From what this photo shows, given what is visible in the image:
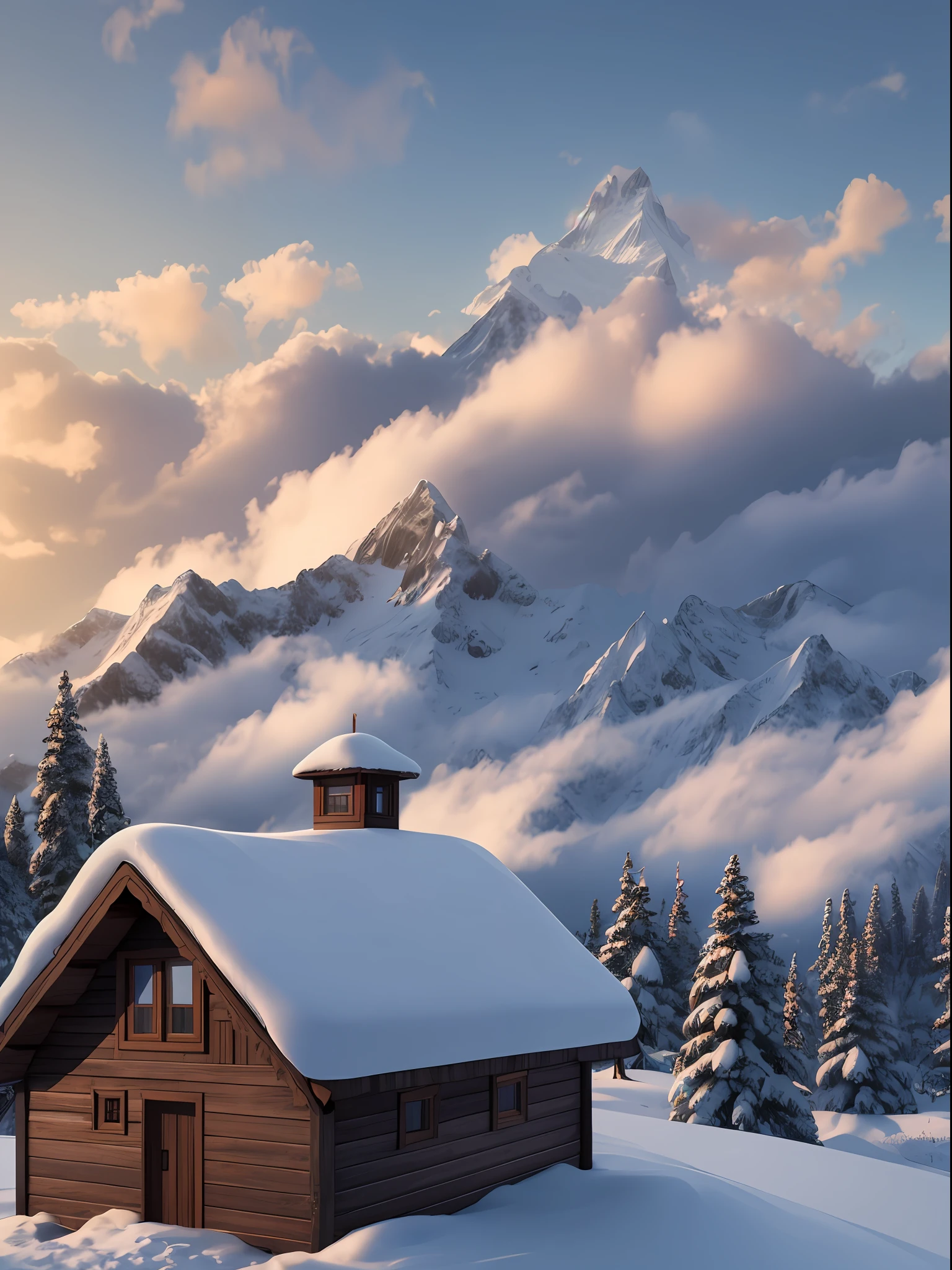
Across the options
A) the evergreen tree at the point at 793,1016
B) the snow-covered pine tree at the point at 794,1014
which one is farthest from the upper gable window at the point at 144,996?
the evergreen tree at the point at 793,1016

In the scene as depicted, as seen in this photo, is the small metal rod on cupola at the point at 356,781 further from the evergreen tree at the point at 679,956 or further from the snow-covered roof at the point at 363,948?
the evergreen tree at the point at 679,956

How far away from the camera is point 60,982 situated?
51.6ft

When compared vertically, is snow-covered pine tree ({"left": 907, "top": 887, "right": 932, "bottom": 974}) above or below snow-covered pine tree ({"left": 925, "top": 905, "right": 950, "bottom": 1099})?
below

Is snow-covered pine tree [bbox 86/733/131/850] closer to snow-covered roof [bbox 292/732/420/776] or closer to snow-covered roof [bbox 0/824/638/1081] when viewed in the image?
snow-covered roof [bbox 292/732/420/776]

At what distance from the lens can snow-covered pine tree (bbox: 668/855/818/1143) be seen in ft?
101

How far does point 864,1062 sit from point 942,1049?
552 centimetres

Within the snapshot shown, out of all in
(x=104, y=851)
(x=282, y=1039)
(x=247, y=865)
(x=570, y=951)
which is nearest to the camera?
(x=282, y=1039)

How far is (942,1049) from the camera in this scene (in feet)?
115

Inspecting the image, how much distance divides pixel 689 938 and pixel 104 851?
41299 millimetres

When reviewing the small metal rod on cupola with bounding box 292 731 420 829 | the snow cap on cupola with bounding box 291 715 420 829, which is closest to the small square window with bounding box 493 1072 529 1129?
the snow cap on cupola with bounding box 291 715 420 829

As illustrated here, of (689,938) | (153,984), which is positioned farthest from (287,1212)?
(689,938)

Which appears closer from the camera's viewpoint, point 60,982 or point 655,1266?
point 655,1266

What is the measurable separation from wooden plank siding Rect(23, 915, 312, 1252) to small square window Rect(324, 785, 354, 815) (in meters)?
6.40

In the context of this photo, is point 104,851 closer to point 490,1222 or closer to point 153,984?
point 153,984
